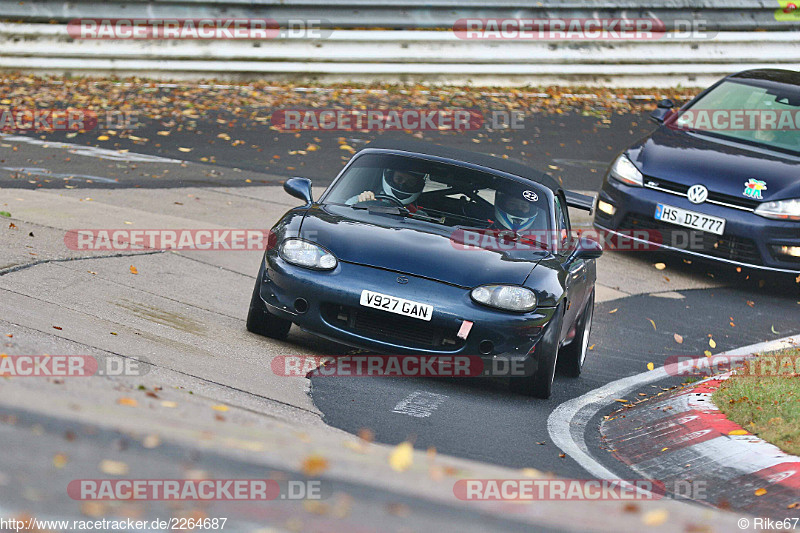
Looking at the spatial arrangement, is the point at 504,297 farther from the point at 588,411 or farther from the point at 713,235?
the point at 713,235

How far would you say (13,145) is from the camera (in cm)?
1303

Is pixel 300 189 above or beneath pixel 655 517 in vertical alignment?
above

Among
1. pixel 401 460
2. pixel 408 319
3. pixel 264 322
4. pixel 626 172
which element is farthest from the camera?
pixel 626 172

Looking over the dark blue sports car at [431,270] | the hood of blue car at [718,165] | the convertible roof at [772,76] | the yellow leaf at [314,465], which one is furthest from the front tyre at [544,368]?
the convertible roof at [772,76]

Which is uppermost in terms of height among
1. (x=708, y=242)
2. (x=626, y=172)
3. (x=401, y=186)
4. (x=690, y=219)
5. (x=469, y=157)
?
(x=469, y=157)

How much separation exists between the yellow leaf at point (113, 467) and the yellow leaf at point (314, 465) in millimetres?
576

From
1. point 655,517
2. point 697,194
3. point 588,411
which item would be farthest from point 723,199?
point 655,517

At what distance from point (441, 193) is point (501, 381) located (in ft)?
4.35

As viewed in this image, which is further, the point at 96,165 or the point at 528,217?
the point at 96,165

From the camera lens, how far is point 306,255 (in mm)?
6660

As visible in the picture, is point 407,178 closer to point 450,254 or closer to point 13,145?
point 450,254

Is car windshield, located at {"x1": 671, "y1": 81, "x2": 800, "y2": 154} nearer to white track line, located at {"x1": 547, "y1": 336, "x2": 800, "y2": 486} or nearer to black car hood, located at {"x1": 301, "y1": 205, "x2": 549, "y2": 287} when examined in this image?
white track line, located at {"x1": 547, "y1": 336, "x2": 800, "y2": 486}

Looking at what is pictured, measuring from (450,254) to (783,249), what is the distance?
490 centimetres

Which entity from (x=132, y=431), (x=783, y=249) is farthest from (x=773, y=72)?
(x=132, y=431)
